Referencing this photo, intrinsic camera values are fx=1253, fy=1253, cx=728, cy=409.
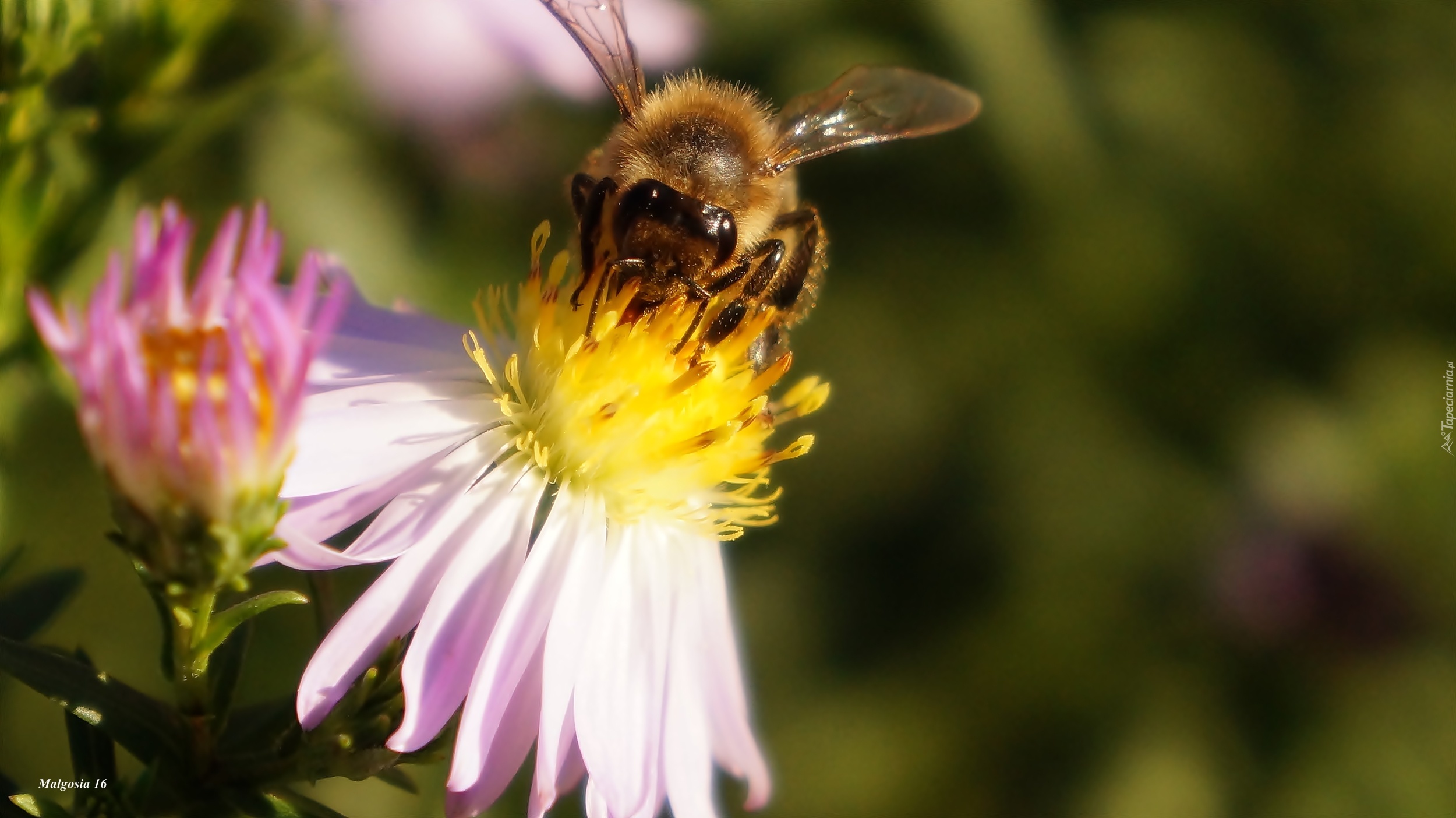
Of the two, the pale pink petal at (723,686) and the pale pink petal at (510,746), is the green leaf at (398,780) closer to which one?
the pale pink petal at (510,746)

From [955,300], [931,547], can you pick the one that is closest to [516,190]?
[955,300]

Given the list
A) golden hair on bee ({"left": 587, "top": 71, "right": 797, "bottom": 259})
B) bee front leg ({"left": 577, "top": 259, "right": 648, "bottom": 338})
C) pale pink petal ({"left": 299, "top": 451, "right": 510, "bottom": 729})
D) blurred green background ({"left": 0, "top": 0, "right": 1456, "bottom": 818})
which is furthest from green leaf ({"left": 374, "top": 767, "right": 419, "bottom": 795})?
blurred green background ({"left": 0, "top": 0, "right": 1456, "bottom": 818})

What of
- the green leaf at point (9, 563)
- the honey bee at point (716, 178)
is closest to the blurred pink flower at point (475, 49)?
the honey bee at point (716, 178)

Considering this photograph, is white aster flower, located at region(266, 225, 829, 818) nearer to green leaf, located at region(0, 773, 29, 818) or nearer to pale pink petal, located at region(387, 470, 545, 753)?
pale pink petal, located at region(387, 470, 545, 753)

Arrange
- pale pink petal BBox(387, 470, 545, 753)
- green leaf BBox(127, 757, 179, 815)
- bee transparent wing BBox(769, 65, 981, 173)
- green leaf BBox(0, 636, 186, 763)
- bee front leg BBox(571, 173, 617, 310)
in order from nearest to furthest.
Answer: green leaf BBox(0, 636, 186, 763), green leaf BBox(127, 757, 179, 815), pale pink petal BBox(387, 470, 545, 753), bee front leg BBox(571, 173, 617, 310), bee transparent wing BBox(769, 65, 981, 173)

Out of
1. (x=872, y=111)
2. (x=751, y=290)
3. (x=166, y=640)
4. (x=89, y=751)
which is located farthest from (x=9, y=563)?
(x=872, y=111)
